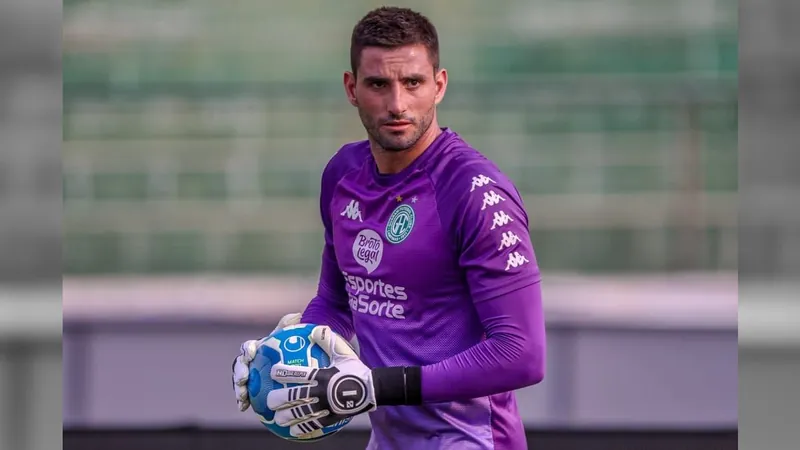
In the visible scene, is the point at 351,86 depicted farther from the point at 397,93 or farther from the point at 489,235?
the point at 489,235

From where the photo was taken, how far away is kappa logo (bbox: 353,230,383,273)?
215 centimetres

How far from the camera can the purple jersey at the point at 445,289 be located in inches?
77.2

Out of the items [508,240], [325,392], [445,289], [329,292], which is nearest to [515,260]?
[508,240]

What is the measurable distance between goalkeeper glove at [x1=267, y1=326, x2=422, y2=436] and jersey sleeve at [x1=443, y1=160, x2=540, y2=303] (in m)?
0.20

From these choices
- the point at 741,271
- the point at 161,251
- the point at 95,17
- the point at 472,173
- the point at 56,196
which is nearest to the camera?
the point at 741,271

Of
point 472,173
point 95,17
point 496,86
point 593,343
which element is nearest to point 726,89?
point 496,86

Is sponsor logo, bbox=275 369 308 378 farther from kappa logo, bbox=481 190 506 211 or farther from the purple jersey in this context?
kappa logo, bbox=481 190 506 211

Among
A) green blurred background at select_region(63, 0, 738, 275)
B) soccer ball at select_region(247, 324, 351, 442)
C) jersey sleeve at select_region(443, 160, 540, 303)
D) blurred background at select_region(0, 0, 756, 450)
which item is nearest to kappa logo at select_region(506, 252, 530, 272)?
jersey sleeve at select_region(443, 160, 540, 303)

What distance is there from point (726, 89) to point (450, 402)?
432cm

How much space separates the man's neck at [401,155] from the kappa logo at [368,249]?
13 cm

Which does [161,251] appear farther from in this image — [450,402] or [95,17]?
[450,402]

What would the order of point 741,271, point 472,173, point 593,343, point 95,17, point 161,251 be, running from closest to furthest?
1. point 741,271
2. point 472,173
3. point 593,343
4. point 161,251
5. point 95,17

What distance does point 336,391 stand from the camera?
78.0 inches

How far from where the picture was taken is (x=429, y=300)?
81.8 inches
